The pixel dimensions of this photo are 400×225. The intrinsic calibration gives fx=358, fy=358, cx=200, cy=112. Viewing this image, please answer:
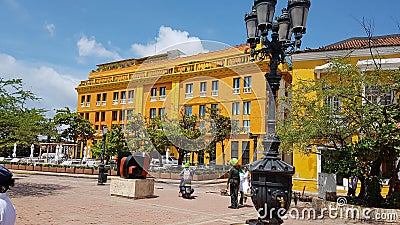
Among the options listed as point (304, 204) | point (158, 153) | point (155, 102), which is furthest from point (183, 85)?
point (304, 204)

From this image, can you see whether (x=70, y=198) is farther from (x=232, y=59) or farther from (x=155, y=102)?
(x=155, y=102)

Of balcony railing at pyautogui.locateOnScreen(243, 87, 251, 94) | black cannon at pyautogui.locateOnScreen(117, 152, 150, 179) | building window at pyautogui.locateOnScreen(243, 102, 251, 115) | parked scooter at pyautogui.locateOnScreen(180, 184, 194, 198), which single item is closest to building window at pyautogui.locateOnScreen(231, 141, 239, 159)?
building window at pyautogui.locateOnScreen(243, 102, 251, 115)

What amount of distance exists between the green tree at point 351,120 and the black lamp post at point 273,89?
5.24 m

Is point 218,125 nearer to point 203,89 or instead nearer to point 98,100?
point 203,89

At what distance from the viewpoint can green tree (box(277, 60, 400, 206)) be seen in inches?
433

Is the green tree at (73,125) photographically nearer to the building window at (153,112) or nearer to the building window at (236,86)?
the building window at (153,112)

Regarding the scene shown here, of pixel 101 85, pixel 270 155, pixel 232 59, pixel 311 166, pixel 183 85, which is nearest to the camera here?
pixel 270 155

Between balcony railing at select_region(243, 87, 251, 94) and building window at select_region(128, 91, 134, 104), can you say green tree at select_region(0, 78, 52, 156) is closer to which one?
balcony railing at select_region(243, 87, 251, 94)

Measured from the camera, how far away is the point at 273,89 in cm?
670

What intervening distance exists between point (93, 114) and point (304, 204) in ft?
139

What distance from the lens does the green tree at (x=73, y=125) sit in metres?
44.1

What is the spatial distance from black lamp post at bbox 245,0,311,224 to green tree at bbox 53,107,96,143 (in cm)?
4018

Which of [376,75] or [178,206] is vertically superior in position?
[376,75]

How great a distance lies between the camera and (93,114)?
168 feet
